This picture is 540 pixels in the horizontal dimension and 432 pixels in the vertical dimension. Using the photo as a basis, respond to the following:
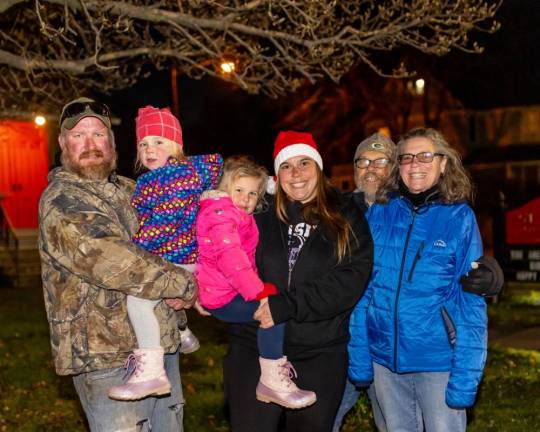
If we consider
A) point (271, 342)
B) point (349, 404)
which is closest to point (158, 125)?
point (271, 342)

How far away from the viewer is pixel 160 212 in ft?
12.3

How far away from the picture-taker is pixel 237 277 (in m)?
3.68

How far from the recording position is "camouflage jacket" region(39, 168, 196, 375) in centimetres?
328

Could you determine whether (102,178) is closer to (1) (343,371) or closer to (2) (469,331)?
(1) (343,371)

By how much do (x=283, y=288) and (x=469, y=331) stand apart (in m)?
1.06

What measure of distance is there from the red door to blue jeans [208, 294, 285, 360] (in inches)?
861

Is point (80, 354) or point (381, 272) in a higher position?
point (381, 272)

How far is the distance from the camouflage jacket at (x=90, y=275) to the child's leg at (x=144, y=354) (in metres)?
0.05

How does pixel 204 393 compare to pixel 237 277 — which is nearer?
pixel 237 277

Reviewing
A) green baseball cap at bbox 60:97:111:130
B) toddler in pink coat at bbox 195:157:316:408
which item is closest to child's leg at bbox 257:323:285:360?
toddler in pink coat at bbox 195:157:316:408

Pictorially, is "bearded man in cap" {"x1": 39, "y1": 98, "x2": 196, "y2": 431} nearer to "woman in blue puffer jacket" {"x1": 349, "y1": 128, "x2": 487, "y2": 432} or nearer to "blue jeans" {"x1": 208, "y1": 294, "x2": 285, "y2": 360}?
"blue jeans" {"x1": 208, "y1": 294, "x2": 285, "y2": 360}

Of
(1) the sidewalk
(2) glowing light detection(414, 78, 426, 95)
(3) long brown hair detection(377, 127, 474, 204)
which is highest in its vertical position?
(2) glowing light detection(414, 78, 426, 95)

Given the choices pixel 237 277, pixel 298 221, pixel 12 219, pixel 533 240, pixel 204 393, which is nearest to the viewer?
pixel 237 277

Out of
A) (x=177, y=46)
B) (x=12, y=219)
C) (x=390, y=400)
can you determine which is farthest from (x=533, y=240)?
(x=12, y=219)
